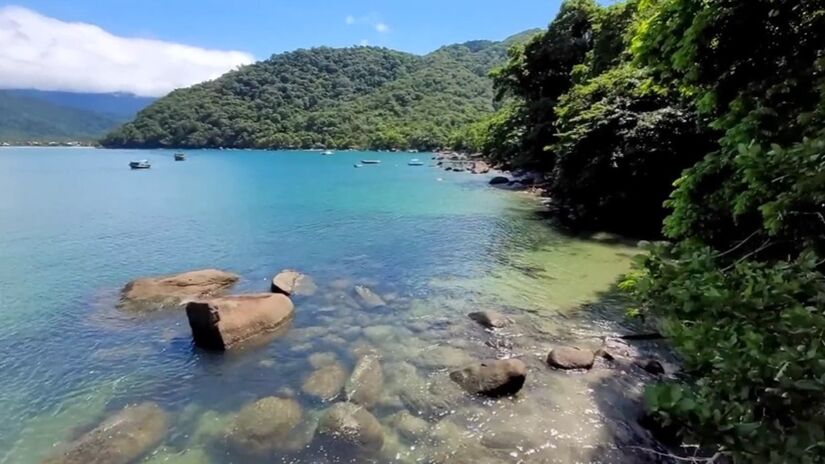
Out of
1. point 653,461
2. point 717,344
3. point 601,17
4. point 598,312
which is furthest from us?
point 601,17

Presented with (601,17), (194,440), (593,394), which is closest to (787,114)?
(593,394)

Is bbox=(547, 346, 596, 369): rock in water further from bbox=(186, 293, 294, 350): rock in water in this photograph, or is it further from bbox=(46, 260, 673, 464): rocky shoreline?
bbox=(186, 293, 294, 350): rock in water

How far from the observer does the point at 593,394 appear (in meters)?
9.14

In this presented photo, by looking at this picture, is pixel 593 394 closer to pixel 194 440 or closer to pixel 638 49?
pixel 638 49

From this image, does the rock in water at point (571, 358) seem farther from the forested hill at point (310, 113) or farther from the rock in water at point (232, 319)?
the forested hill at point (310, 113)

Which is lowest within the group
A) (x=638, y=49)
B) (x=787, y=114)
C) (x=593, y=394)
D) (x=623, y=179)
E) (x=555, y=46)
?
(x=593, y=394)

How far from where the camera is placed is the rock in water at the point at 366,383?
923 centimetres

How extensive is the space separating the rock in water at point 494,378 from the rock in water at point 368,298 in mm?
5133

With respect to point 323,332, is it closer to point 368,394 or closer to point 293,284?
point 368,394

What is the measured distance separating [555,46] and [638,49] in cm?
4095

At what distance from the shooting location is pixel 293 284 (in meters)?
16.1

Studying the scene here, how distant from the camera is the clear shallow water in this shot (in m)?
8.19

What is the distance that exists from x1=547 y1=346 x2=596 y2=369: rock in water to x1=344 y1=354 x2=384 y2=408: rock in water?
3.75 m

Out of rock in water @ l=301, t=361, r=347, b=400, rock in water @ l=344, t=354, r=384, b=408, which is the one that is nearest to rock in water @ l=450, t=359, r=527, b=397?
rock in water @ l=344, t=354, r=384, b=408
